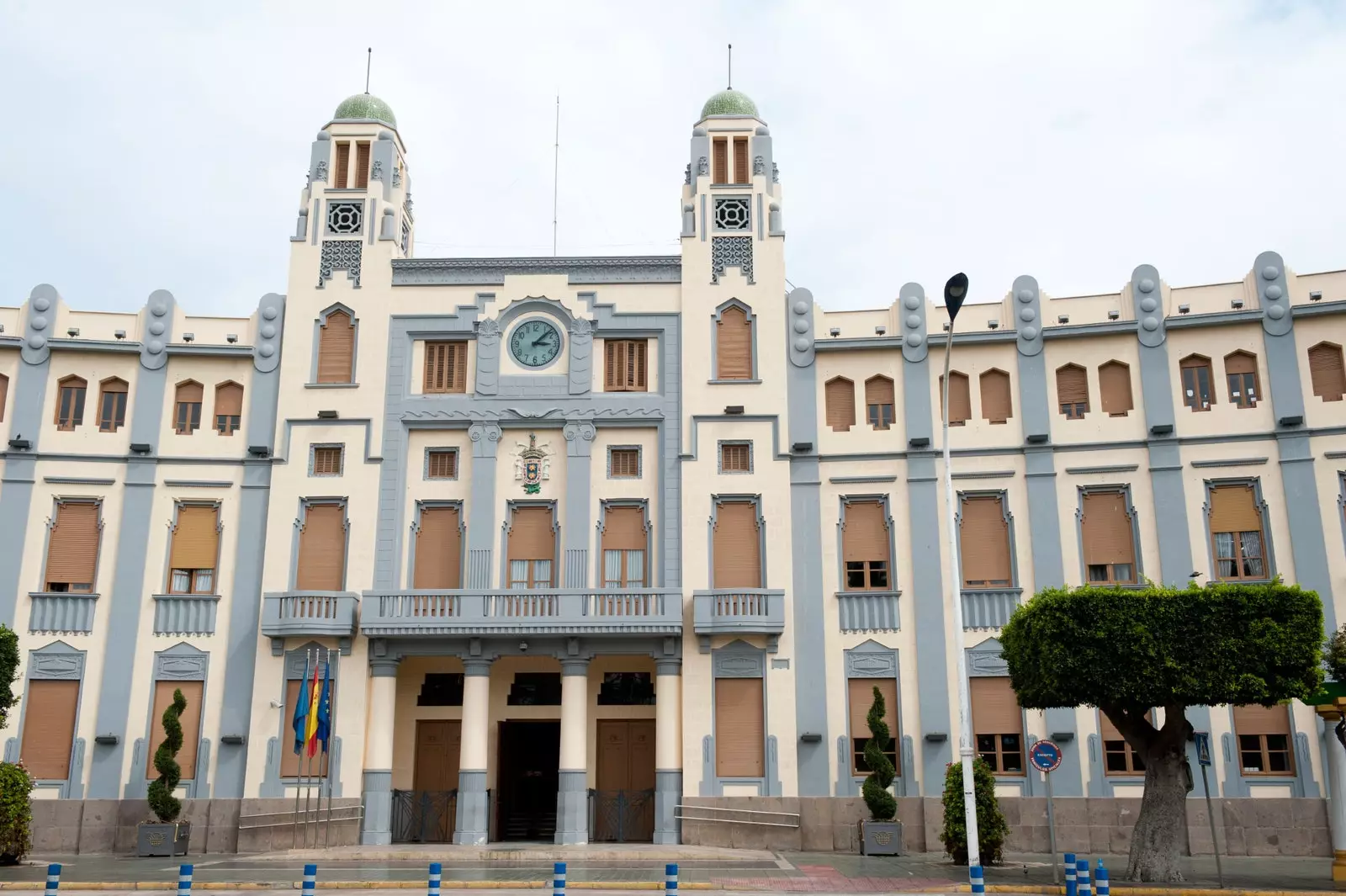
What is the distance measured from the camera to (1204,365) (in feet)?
109

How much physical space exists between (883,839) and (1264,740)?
10140 mm

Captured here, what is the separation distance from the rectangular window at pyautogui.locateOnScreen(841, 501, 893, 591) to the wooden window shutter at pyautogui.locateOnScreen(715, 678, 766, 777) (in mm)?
4034

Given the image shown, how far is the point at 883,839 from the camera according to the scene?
97.9ft

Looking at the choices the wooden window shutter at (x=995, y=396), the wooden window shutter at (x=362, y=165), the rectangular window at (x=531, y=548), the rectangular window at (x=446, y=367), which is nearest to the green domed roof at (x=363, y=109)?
the wooden window shutter at (x=362, y=165)

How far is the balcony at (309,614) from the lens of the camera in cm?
3206

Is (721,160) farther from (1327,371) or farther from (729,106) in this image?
(1327,371)

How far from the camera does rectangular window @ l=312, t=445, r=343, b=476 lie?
34406 mm

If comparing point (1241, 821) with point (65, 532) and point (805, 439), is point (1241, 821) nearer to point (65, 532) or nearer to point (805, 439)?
point (805, 439)

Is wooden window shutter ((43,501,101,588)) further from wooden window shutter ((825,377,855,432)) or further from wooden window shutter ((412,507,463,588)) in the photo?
wooden window shutter ((825,377,855,432))

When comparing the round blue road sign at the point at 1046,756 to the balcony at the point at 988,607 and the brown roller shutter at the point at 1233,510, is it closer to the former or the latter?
the balcony at the point at 988,607

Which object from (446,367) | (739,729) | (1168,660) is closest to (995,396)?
(739,729)

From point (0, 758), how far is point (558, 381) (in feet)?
59.1

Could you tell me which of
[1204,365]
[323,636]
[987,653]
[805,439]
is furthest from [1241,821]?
[323,636]

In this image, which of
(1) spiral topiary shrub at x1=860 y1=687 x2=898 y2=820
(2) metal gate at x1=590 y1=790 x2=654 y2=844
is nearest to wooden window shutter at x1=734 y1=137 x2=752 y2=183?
(1) spiral topiary shrub at x1=860 y1=687 x2=898 y2=820
